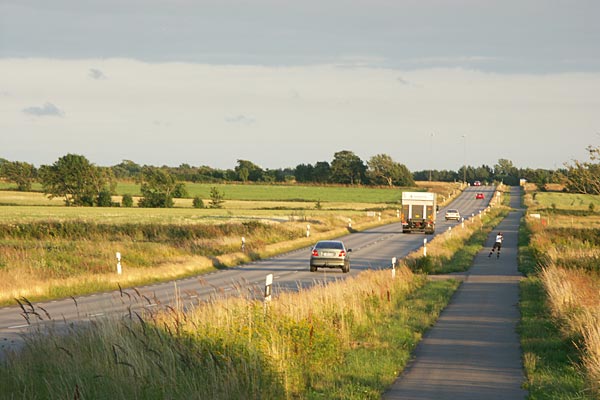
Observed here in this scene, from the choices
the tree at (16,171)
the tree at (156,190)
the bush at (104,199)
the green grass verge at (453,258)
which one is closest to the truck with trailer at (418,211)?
the green grass verge at (453,258)

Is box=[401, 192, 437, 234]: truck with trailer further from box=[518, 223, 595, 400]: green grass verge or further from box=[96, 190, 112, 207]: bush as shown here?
box=[96, 190, 112, 207]: bush

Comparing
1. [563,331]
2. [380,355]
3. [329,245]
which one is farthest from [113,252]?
[563,331]

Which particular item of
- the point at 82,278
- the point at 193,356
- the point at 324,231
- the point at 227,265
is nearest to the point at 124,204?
the point at 324,231

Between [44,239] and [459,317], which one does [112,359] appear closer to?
[459,317]

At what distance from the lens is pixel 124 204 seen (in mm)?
113938

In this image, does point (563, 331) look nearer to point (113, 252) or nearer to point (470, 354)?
point (470, 354)

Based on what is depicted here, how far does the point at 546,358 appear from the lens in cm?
1536

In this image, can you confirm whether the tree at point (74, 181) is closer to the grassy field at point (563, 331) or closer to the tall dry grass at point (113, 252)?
the tall dry grass at point (113, 252)

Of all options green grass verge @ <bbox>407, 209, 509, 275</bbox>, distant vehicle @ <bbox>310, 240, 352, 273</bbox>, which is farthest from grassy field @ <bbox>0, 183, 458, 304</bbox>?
green grass verge @ <bbox>407, 209, 509, 275</bbox>

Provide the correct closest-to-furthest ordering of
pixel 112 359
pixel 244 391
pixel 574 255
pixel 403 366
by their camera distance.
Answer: pixel 244 391 < pixel 112 359 < pixel 403 366 < pixel 574 255

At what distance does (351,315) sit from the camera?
61.6ft

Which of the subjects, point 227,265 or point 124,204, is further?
point 124,204

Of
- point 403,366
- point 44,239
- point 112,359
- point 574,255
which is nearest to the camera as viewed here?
point 112,359

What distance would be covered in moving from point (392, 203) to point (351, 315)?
128 m
